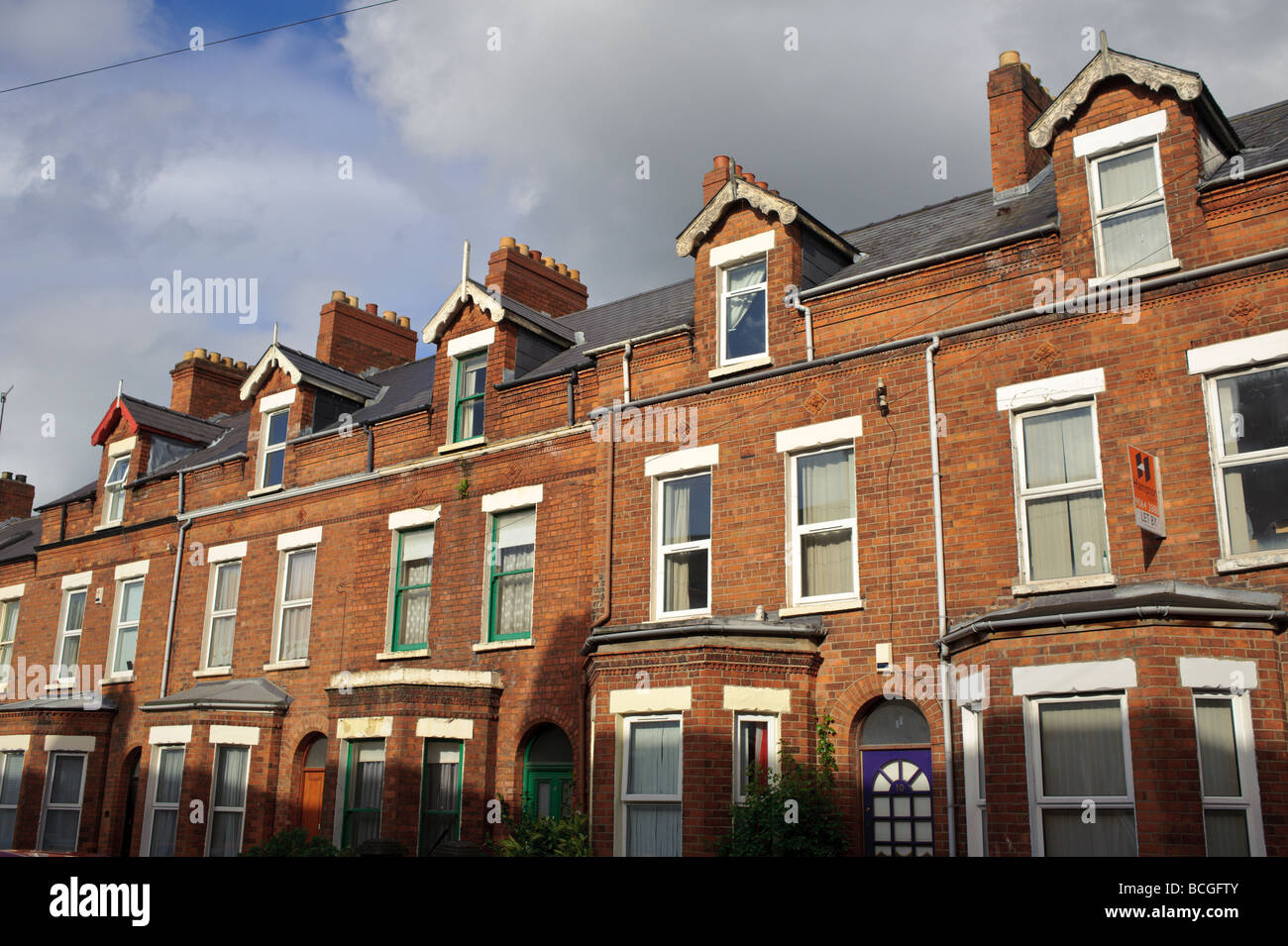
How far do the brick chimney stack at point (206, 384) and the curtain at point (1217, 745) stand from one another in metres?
25.7

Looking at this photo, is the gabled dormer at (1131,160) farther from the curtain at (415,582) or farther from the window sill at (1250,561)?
the curtain at (415,582)

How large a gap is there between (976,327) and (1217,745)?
17.6 ft

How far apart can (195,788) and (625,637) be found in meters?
10.2

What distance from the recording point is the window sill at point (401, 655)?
18672 millimetres

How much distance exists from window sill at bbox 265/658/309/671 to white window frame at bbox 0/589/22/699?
9.80 metres

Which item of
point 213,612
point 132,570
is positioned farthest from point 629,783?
point 132,570

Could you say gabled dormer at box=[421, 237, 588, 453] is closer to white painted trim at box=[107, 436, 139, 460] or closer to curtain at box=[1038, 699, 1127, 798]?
white painted trim at box=[107, 436, 139, 460]

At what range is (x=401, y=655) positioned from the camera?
18.8m

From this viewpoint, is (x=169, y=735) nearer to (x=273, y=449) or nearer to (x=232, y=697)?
(x=232, y=697)

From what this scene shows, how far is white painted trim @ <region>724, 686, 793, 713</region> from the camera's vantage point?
13.6m

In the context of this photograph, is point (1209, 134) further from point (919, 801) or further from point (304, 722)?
point (304, 722)

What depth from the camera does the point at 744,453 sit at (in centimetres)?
1523

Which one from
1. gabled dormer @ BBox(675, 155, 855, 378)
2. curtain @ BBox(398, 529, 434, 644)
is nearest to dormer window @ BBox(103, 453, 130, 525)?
curtain @ BBox(398, 529, 434, 644)
